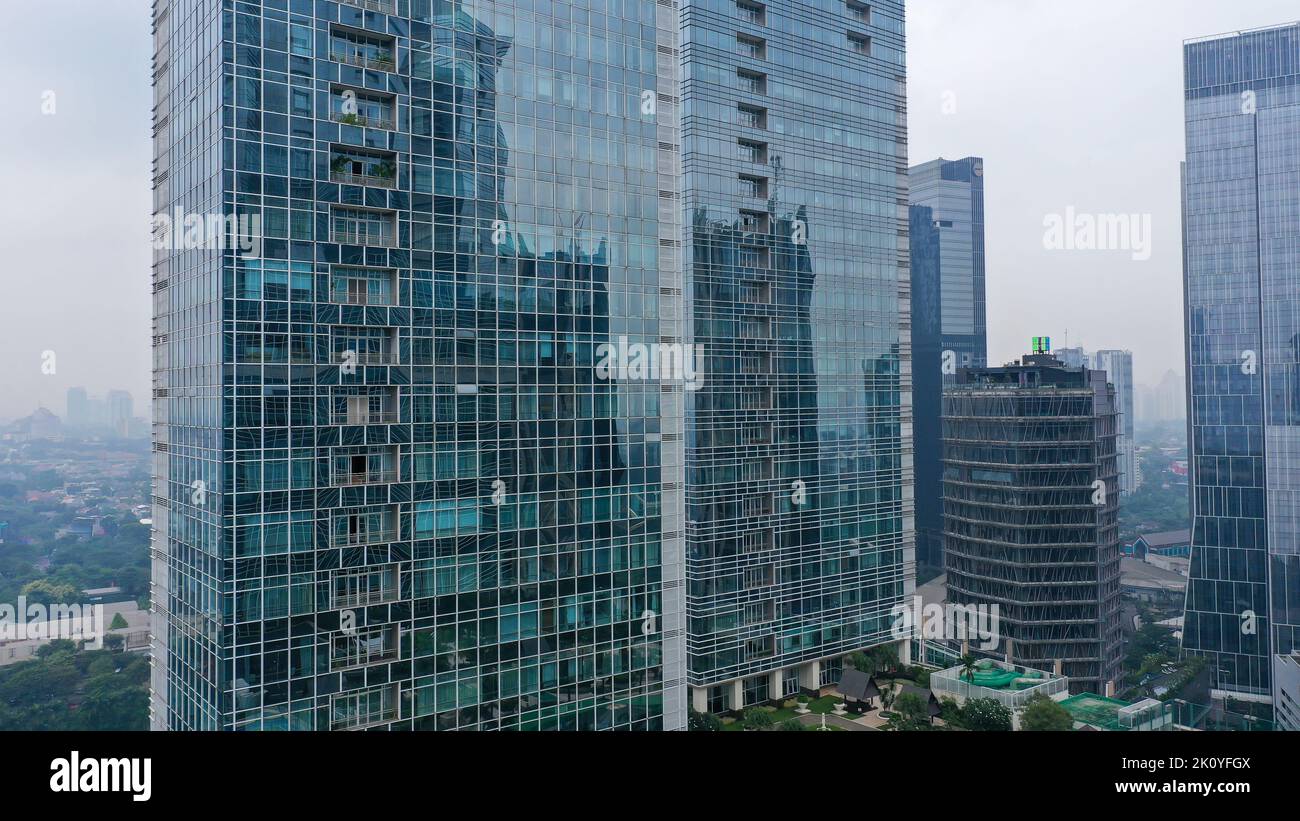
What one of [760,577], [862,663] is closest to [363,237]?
[760,577]

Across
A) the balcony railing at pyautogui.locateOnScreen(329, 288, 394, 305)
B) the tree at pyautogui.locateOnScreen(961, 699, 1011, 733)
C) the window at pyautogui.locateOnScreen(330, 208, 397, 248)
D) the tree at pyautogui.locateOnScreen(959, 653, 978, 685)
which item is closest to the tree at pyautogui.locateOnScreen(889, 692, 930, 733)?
the tree at pyautogui.locateOnScreen(961, 699, 1011, 733)

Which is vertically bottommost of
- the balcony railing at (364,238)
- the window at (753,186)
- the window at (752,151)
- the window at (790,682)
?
the window at (790,682)

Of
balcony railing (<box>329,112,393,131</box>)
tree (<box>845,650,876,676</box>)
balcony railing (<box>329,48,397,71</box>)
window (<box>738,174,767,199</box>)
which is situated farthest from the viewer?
tree (<box>845,650,876,676</box>)

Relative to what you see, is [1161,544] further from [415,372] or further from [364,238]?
[364,238]

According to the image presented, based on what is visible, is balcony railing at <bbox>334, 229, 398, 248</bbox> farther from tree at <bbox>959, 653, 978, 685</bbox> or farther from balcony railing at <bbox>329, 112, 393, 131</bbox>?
tree at <bbox>959, 653, 978, 685</bbox>

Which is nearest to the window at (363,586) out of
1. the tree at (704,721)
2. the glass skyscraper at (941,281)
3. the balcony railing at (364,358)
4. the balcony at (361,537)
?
the balcony at (361,537)

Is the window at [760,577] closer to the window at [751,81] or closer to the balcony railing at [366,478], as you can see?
the balcony railing at [366,478]

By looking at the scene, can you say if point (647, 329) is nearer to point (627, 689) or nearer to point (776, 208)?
point (627, 689)
